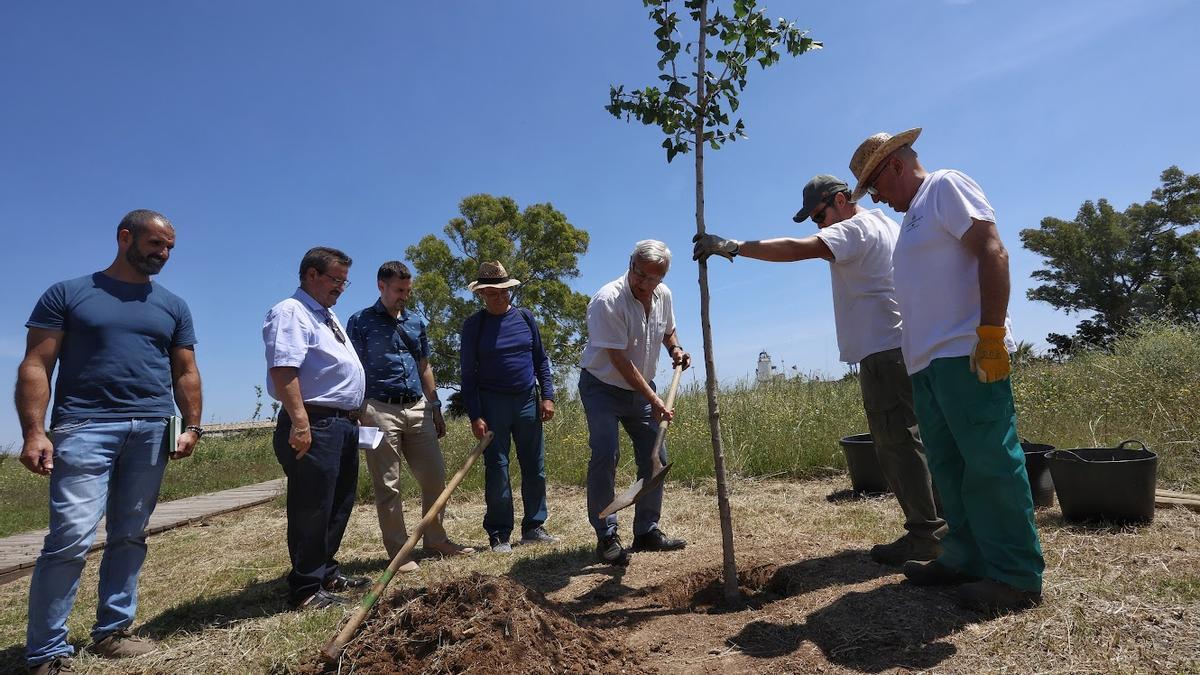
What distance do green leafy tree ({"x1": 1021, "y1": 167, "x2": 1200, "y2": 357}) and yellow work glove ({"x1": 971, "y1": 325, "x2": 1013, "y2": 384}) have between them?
2327 cm

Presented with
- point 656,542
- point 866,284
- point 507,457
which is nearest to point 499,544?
point 507,457

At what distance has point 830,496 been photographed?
5.42 m

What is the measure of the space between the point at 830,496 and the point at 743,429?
1860 millimetres

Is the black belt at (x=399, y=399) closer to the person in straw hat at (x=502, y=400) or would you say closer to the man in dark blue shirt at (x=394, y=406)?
the man in dark blue shirt at (x=394, y=406)

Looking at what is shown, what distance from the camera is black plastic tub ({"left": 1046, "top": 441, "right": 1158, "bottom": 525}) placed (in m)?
3.58

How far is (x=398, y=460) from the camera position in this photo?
4270 mm

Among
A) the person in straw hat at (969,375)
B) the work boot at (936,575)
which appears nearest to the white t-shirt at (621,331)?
the person in straw hat at (969,375)

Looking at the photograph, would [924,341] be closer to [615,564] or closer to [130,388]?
[615,564]

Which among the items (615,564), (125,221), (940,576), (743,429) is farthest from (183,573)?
(743,429)

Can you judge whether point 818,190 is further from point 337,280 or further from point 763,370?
point 763,370

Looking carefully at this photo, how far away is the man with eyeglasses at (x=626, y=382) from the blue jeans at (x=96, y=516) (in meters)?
2.24

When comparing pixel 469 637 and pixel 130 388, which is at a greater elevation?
pixel 130 388

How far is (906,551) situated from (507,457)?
2.64 metres

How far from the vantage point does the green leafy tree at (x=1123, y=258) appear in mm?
21500
